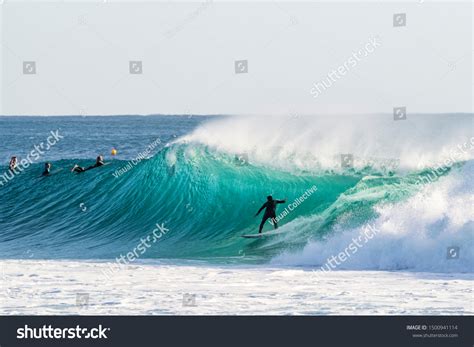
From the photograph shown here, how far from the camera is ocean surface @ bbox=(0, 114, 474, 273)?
15625mm

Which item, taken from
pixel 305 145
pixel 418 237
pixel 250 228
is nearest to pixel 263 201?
pixel 250 228

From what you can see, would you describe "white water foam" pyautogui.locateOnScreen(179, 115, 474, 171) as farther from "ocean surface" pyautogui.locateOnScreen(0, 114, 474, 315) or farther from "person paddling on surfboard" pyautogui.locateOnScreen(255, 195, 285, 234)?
"person paddling on surfboard" pyautogui.locateOnScreen(255, 195, 285, 234)

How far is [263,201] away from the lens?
21219mm

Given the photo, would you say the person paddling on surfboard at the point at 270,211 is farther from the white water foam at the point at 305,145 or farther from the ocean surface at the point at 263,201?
the white water foam at the point at 305,145

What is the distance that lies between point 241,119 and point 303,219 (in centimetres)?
728

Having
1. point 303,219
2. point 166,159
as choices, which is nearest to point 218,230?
point 303,219

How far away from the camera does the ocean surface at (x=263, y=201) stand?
15625 millimetres

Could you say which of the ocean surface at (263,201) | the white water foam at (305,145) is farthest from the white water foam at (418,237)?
the white water foam at (305,145)

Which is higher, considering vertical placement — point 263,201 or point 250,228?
point 263,201

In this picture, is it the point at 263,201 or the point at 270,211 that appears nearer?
the point at 270,211

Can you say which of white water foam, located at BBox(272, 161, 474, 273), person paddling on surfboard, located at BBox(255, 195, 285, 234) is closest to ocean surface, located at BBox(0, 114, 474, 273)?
white water foam, located at BBox(272, 161, 474, 273)

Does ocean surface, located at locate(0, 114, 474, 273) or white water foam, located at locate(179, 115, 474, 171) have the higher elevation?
white water foam, located at locate(179, 115, 474, 171)

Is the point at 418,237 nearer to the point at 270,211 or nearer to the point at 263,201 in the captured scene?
the point at 270,211

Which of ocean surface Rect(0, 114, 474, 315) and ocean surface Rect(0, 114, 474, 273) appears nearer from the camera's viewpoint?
ocean surface Rect(0, 114, 474, 315)
